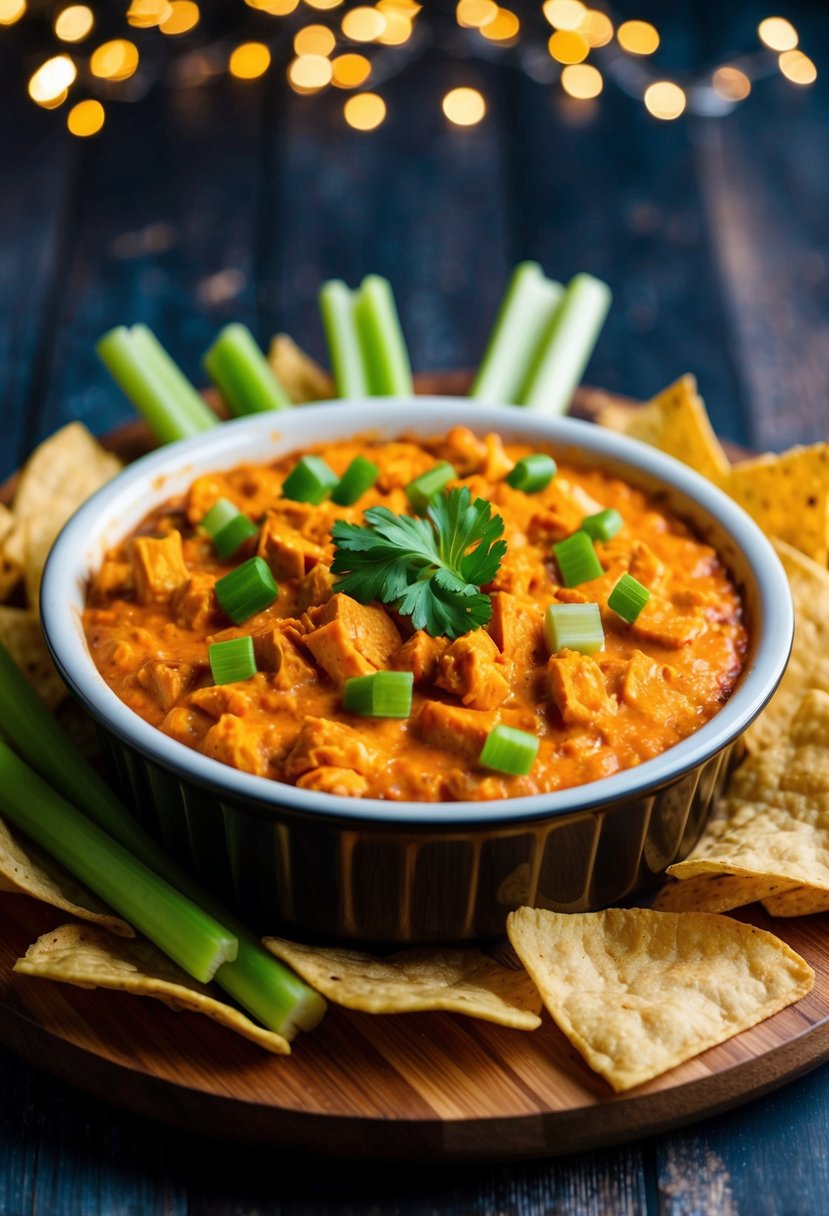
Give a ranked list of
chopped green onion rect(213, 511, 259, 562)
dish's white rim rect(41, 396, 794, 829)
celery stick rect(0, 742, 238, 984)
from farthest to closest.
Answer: chopped green onion rect(213, 511, 259, 562), celery stick rect(0, 742, 238, 984), dish's white rim rect(41, 396, 794, 829)

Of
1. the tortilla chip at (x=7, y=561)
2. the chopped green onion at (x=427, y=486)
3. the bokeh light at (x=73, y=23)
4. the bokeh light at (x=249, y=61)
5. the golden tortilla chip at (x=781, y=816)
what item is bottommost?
the golden tortilla chip at (x=781, y=816)

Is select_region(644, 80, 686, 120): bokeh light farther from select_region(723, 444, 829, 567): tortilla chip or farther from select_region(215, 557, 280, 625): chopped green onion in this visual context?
select_region(215, 557, 280, 625): chopped green onion

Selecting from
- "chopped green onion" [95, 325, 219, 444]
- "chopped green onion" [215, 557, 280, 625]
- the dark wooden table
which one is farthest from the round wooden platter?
the dark wooden table

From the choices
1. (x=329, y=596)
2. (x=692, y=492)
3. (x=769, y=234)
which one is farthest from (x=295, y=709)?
(x=769, y=234)

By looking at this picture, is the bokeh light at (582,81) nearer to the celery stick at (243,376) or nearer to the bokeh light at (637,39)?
the bokeh light at (637,39)

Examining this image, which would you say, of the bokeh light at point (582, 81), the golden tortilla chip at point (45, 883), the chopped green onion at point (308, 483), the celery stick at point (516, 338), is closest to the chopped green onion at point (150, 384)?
the chopped green onion at point (308, 483)

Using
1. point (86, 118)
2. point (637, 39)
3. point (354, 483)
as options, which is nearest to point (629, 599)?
point (354, 483)
